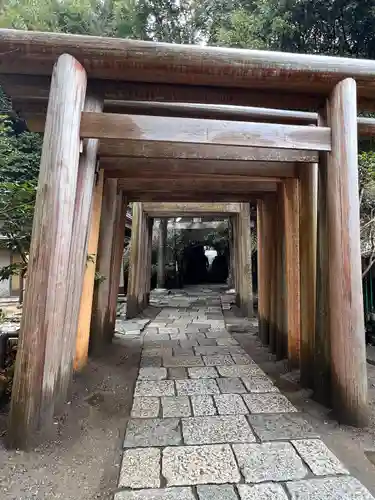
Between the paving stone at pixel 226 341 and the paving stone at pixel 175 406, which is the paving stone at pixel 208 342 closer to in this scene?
the paving stone at pixel 226 341

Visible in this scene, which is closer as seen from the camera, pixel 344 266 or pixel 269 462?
pixel 269 462

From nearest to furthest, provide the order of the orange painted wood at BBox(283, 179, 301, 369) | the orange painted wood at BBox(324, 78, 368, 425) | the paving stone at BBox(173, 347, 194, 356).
Answer: the orange painted wood at BBox(324, 78, 368, 425) → the orange painted wood at BBox(283, 179, 301, 369) → the paving stone at BBox(173, 347, 194, 356)

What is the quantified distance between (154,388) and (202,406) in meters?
0.74

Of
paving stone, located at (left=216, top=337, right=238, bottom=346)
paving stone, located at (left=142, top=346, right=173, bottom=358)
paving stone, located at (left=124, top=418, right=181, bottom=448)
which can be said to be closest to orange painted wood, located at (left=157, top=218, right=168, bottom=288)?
paving stone, located at (left=216, top=337, right=238, bottom=346)

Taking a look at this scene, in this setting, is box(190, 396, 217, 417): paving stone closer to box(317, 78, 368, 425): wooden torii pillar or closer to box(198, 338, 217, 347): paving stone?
box(317, 78, 368, 425): wooden torii pillar

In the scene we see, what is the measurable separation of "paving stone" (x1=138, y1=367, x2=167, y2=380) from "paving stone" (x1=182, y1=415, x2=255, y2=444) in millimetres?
1271

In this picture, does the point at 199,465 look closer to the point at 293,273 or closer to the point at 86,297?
the point at 86,297

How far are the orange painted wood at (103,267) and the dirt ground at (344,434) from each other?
254 cm

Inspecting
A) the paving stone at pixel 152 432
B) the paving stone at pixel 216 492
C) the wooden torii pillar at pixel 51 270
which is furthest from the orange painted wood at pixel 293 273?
A: the wooden torii pillar at pixel 51 270

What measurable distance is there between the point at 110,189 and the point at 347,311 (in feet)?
12.2

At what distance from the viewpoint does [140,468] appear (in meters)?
2.27

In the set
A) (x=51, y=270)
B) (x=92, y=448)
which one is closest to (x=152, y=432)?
(x=92, y=448)

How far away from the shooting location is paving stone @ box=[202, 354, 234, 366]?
4816mm

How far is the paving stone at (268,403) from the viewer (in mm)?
3213
